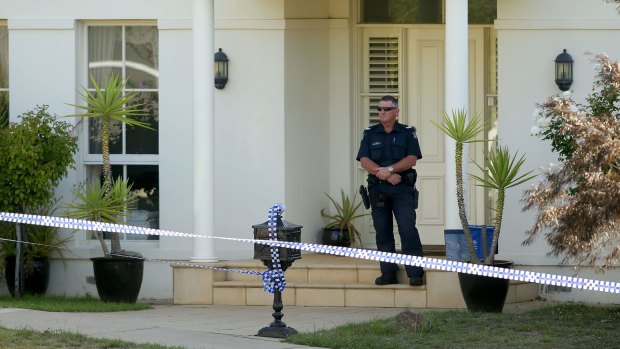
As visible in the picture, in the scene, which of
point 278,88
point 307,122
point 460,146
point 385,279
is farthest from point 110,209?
point 460,146

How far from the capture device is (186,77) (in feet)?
43.0

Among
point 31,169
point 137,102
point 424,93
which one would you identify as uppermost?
point 424,93

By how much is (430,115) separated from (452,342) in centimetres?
492

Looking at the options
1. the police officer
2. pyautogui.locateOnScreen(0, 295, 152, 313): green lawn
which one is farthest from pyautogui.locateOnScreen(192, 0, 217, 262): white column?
the police officer

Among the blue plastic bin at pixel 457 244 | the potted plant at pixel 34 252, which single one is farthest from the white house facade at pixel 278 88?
the blue plastic bin at pixel 457 244

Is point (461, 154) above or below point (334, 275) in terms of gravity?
above

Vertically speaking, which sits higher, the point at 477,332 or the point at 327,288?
the point at 327,288

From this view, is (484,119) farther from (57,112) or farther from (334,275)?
(57,112)

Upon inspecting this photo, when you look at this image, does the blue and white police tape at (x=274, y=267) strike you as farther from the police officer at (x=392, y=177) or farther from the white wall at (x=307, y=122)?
the white wall at (x=307, y=122)

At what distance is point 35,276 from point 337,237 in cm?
335

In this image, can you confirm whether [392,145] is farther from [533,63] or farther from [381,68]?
[381,68]

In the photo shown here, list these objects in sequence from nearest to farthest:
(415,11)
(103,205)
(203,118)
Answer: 1. (103,205)
2. (203,118)
3. (415,11)

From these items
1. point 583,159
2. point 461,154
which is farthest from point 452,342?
point 461,154

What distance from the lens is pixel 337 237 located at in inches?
529
